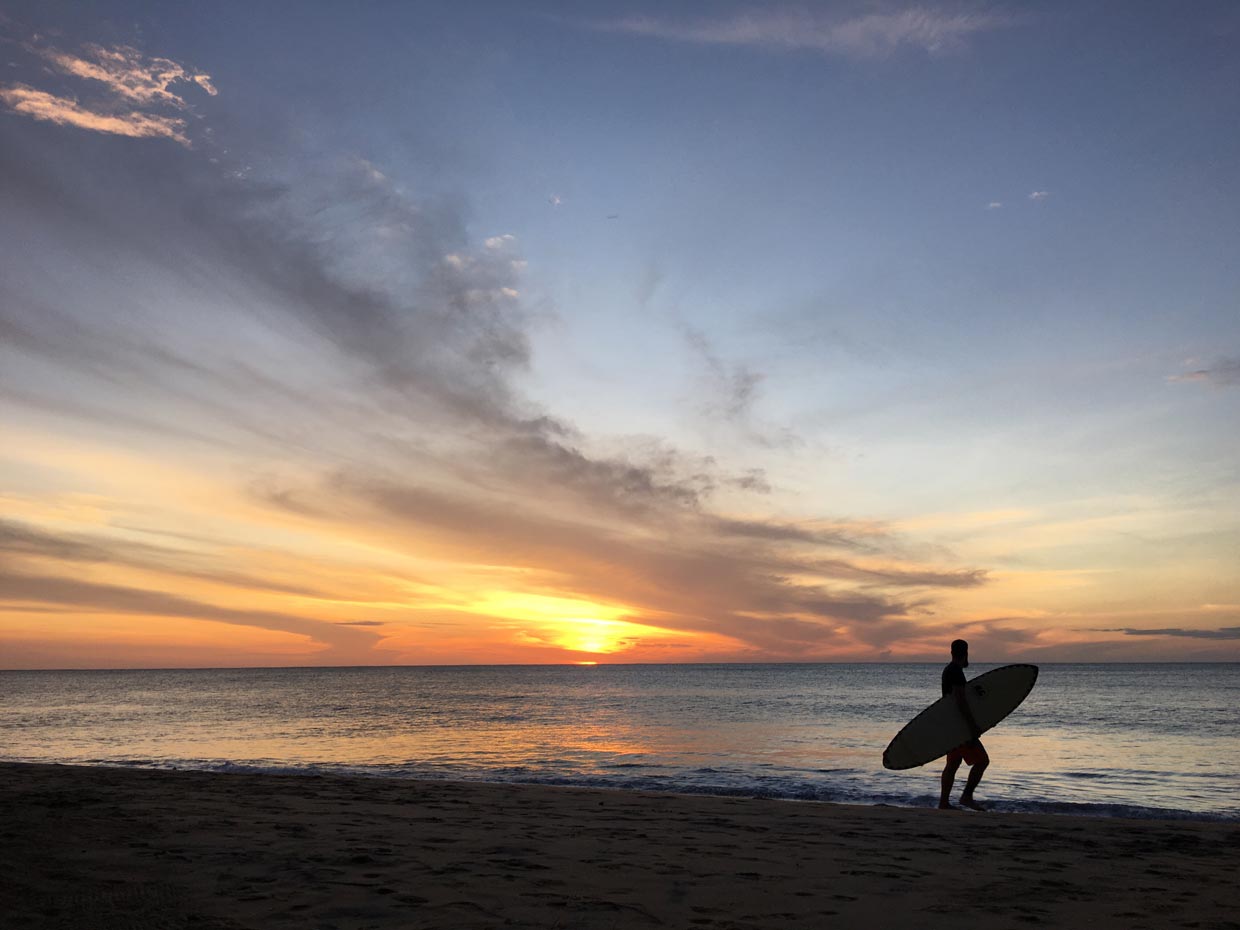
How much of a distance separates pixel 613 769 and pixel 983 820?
11481 millimetres

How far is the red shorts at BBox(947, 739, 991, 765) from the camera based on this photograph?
10718 millimetres

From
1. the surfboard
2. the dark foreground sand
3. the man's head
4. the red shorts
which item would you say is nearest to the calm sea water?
the surfboard

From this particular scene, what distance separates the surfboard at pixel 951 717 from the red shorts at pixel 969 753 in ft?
0.69

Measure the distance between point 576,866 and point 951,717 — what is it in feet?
23.6

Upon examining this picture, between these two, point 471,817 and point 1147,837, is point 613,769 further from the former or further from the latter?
point 1147,837

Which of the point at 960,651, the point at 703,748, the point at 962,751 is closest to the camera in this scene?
the point at 960,651

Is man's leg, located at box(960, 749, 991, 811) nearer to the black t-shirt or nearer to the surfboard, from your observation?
the surfboard

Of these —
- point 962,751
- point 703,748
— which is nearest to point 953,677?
point 962,751

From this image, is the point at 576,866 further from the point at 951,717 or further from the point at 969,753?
the point at 951,717

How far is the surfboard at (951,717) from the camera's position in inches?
452

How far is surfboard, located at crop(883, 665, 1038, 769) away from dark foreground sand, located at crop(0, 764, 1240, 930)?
5.09 ft

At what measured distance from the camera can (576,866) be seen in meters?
6.46

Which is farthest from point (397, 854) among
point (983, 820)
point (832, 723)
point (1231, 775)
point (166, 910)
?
point (832, 723)

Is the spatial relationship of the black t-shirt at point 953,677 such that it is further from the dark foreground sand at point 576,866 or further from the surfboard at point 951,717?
the dark foreground sand at point 576,866
